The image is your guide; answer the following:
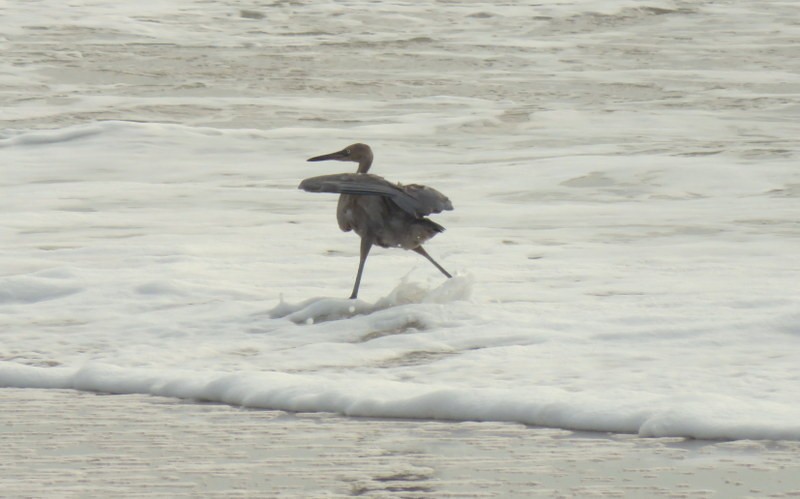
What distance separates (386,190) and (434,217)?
3.73 meters

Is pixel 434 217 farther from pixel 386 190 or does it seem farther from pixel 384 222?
pixel 386 190

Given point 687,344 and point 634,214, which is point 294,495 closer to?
point 687,344

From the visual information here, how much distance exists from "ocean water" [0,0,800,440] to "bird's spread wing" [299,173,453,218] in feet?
1.45

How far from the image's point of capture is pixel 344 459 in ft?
15.8

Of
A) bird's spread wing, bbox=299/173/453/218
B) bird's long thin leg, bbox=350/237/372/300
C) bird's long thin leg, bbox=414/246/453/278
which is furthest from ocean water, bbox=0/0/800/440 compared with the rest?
bird's spread wing, bbox=299/173/453/218

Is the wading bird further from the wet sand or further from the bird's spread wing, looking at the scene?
the wet sand

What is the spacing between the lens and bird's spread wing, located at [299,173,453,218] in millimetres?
7148

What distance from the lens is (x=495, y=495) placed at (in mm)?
4375

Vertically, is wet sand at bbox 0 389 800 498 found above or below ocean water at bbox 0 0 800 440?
below

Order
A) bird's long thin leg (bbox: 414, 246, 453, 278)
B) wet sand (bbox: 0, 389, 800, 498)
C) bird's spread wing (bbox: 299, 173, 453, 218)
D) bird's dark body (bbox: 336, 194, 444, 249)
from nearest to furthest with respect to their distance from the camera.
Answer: wet sand (bbox: 0, 389, 800, 498), bird's spread wing (bbox: 299, 173, 453, 218), bird's dark body (bbox: 336, 194, 444, 249), bird's long thin leg (bbox: 414, 246, 453, 278)

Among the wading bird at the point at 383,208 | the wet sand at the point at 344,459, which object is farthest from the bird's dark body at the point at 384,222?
the wet sand at the point at 344,459

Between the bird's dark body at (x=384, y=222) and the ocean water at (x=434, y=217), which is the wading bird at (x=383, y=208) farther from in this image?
the ocean water at (x=434, y=217)

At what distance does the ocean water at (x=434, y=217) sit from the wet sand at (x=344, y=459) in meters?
0.21

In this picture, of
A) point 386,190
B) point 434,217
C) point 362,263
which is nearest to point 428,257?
point 362,263
